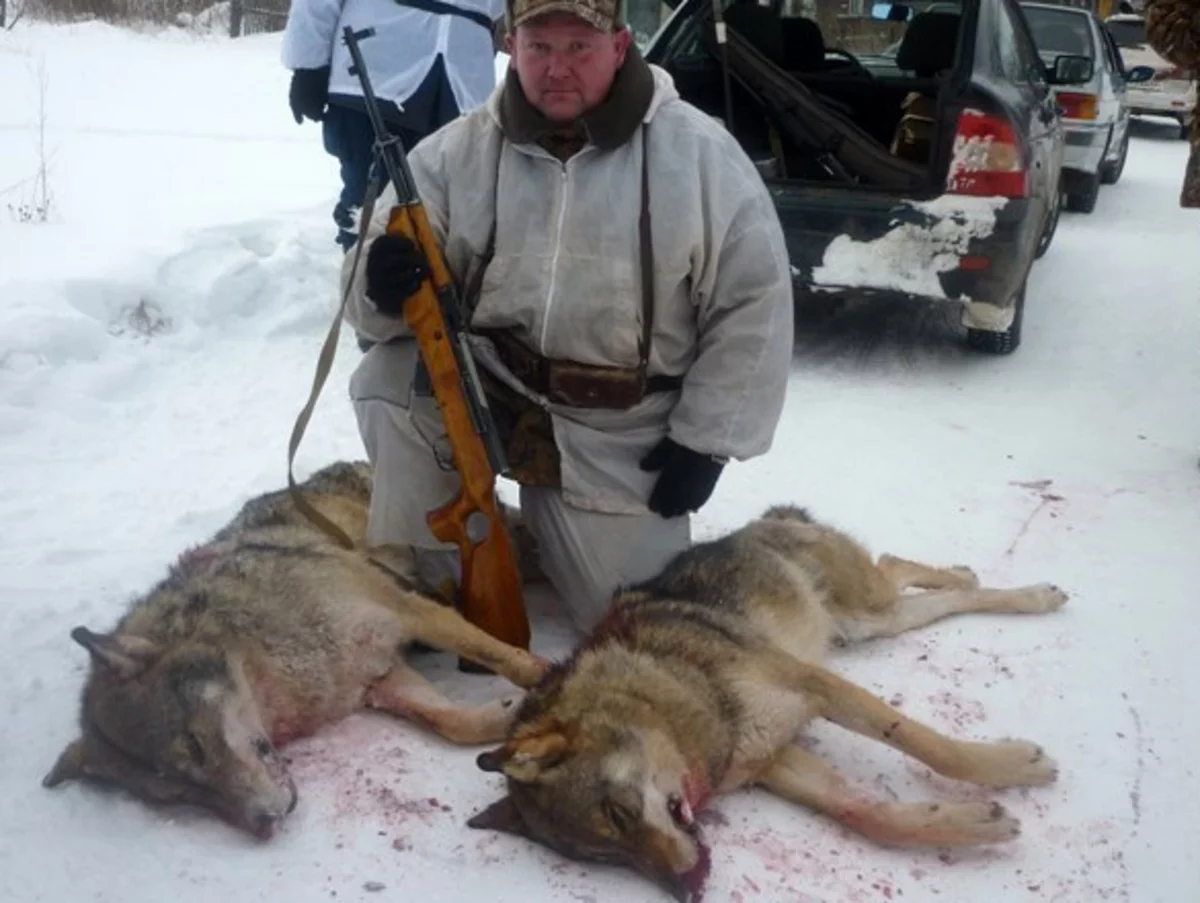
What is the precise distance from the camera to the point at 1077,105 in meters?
10.8

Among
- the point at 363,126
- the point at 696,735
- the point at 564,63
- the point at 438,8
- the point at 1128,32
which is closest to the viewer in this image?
the point at 696,735

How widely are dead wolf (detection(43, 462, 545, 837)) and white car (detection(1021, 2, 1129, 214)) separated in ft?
29.7

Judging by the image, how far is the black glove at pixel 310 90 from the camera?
19.3ft

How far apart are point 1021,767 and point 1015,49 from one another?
4852 millimetres

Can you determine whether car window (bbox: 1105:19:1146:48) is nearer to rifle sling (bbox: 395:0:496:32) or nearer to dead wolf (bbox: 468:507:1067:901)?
rifle sling (bbox: 395:0:496:32)

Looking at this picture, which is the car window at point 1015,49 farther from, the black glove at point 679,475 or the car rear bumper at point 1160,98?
the car rear bumper at point 1160,98

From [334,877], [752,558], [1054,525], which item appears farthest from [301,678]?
[1054,525]

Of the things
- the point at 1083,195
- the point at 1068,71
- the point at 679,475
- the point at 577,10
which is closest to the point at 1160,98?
the point at 1083,195

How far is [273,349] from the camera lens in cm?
622

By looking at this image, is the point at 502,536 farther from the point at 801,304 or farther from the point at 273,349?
the point at 801,304

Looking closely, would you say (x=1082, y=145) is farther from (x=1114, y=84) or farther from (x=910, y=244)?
(x=910, y=244)

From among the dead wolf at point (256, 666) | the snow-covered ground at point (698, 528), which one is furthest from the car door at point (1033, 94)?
the dead wolf at point (256, 666)

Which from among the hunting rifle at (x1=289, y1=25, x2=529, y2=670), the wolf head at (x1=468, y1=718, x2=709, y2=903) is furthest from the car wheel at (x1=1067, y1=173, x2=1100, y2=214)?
the wolf head at (x1=468, y1=718, x2=709, y2=903)

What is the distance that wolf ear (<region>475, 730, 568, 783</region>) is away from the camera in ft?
8.79
